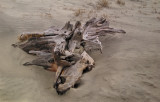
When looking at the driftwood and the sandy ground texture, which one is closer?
the sandy ground texture

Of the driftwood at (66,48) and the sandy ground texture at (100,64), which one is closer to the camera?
the sandy ground texture at (100,64)

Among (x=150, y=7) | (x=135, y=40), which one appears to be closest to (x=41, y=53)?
(x=135, y=40)

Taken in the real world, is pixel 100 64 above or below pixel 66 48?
below

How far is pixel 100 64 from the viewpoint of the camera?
→ 13.7 ft

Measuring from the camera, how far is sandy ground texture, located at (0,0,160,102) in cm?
325

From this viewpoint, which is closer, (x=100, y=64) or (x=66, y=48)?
(x=100, y=64)

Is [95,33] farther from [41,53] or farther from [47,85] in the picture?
[47,85]

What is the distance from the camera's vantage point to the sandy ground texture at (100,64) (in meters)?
3.25

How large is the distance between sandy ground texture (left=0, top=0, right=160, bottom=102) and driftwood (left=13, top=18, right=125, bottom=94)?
0.19m

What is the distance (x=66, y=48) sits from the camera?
4.41 metres

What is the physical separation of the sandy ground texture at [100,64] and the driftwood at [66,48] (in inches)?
7.4

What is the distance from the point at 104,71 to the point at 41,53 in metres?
1.39

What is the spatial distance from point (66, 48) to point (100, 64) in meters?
0.84

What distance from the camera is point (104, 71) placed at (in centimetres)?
384
